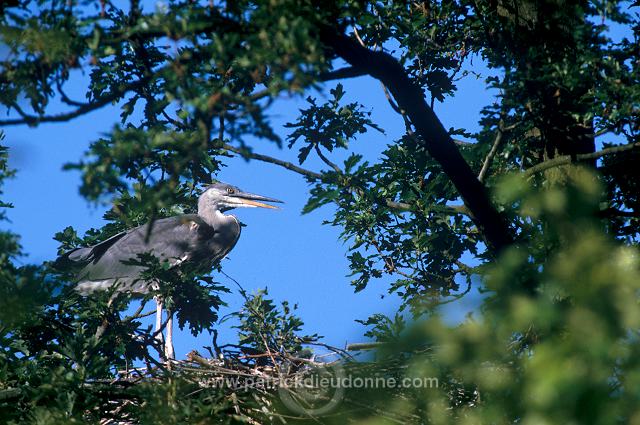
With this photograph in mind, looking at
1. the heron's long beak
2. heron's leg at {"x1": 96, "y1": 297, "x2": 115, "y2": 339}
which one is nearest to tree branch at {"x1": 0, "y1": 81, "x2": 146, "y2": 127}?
heron's leg at {"x1": 96, "y1": 297, "x2": 115, "y2": 339}

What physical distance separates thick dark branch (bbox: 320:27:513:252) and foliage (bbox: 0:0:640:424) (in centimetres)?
2

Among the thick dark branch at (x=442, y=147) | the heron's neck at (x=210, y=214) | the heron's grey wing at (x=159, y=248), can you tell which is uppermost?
the heron's neck at (x=210, y=214)

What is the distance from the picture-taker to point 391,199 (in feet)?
24.9

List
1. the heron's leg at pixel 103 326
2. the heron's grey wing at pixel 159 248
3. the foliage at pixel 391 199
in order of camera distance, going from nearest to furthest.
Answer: the foliage at pixel 391 199 < the heron's leg at pixel 103 326 < the heron's grey wing at pixel 159 248

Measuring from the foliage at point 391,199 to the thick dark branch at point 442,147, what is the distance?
0.05 ft

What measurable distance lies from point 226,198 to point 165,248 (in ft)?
4.74

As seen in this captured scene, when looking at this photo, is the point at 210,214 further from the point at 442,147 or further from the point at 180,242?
the point at 442,147

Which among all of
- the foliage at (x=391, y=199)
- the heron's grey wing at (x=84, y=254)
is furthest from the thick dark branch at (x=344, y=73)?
the heron's grey wing at (x=84, y=254)

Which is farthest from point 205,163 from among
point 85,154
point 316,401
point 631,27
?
point 631,27

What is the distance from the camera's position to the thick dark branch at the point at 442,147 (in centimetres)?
560

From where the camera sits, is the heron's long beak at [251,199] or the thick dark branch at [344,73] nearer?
the thick dark branch at [344,73]

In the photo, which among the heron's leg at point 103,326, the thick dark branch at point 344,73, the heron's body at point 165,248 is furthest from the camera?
the heron's body at point 165,248

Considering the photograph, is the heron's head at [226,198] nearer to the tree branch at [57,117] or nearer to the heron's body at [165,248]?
the heron's body at [165,248]

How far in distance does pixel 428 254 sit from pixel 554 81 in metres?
2.36
